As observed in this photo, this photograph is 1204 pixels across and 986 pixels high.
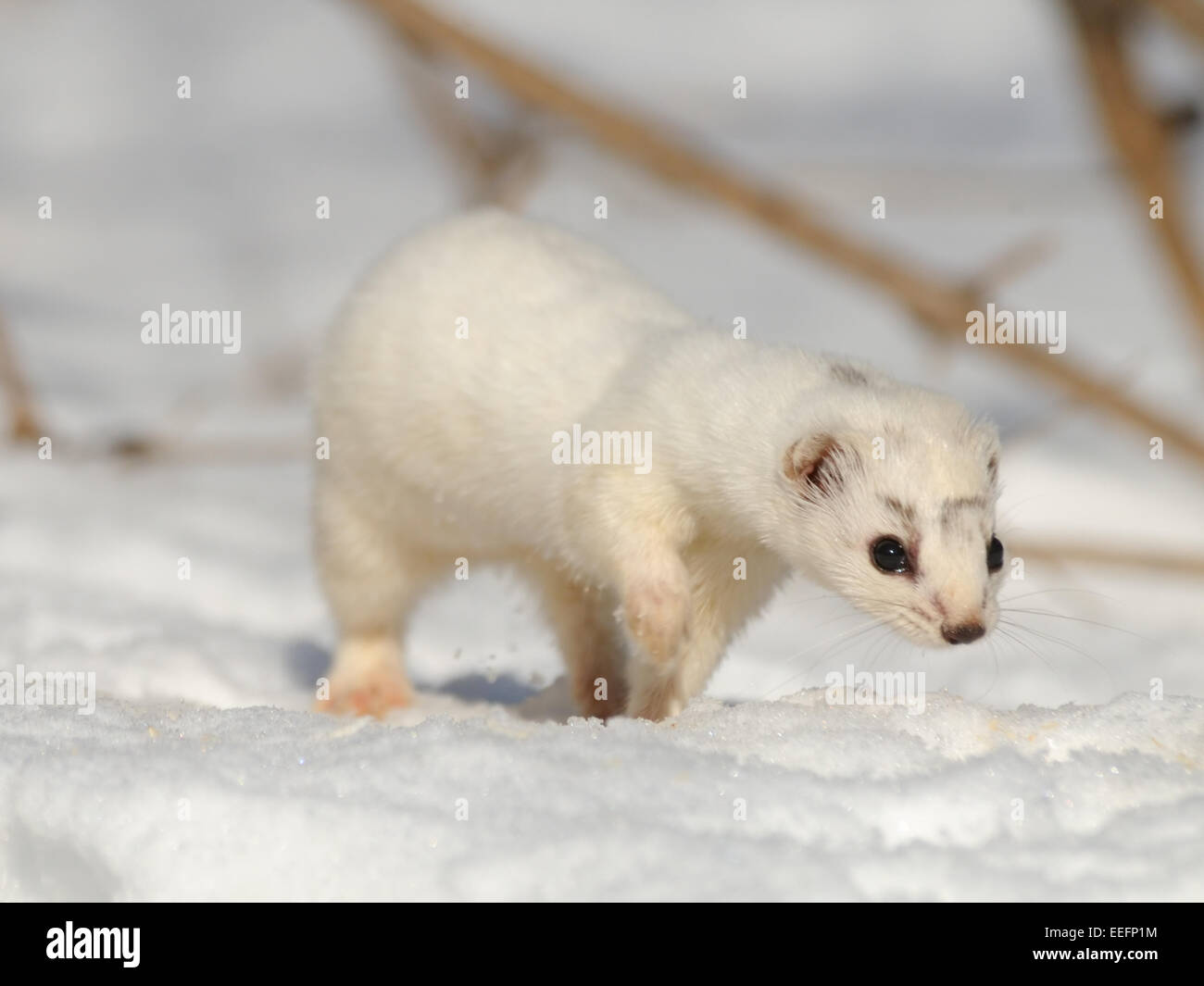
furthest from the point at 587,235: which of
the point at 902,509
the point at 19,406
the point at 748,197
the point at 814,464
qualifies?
the point at 19,406

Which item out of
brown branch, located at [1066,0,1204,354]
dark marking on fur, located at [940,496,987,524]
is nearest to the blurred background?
brown branch, located at [1066,0,1204,354]

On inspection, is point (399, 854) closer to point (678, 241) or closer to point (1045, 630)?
point (1045, 630)

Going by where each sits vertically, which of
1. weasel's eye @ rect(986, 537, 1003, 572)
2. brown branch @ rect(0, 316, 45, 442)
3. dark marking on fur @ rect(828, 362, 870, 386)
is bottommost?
weasel's eye @ rect(986, 537, 1003, 572)

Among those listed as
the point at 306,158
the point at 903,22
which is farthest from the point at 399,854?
the point at 903,22

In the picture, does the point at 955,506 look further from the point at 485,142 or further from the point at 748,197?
the point at 485,142

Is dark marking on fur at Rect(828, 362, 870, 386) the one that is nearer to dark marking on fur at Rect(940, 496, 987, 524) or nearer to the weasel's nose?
dark marking on fur at Rect(940, 496, 987, 524)
